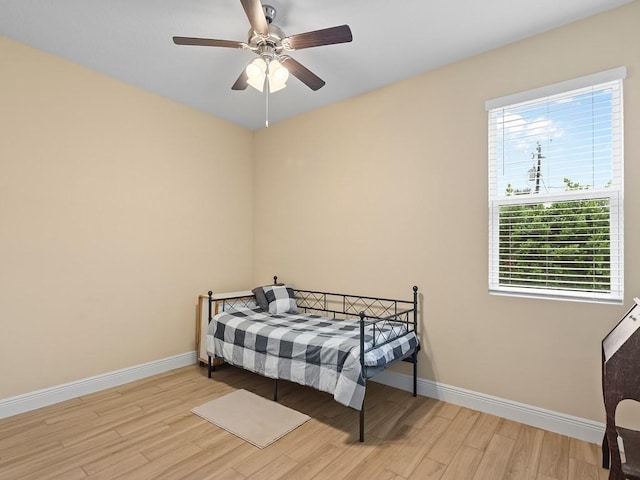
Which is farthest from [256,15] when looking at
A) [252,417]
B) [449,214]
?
[252,417]

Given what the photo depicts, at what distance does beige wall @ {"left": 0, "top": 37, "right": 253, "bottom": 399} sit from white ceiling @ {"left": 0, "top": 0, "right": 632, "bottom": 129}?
1.13ft

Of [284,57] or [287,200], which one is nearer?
[284,57]

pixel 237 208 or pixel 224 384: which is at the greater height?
pixel 237 208

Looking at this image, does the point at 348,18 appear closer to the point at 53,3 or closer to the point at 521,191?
the point at 521,191

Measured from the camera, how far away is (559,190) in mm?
2371

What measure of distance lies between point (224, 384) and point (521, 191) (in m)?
2.94

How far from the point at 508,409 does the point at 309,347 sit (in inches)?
58.9

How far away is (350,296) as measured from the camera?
339 cm

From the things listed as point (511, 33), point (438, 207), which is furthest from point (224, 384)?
point (511, 33)

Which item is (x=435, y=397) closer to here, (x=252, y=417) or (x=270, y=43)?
(x=252, y=417)

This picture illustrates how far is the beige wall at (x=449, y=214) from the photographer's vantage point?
222 cm

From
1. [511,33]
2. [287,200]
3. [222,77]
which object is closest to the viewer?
[511,33]

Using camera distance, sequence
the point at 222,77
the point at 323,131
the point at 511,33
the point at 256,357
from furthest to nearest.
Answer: the point at 323,131 → the point at 222,77 → the point at 256,357 → the point at 511,33

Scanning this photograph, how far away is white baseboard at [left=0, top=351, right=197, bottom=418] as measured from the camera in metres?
2.54
